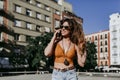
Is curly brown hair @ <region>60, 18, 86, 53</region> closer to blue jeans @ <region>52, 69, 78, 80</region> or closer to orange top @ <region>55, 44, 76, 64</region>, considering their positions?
orange top @ <region>55, 44, 76, 64</region>

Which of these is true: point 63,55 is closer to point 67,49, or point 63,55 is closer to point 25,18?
point 67,49

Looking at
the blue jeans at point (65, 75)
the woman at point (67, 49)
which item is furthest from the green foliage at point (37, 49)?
the blue jeans at point (65, 75)

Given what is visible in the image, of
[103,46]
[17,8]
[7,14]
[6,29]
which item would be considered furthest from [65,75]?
[103,46]

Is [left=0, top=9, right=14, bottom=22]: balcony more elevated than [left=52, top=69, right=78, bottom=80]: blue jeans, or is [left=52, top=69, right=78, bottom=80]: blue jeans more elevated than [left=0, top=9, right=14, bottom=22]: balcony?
[left=0, top=9, right=14, bottom=22]: balcony

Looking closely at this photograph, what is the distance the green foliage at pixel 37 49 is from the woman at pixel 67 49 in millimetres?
51185

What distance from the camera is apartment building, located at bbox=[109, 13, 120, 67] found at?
307 ft

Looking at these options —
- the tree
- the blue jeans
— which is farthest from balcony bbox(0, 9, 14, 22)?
the blue jeans

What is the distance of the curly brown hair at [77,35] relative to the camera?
479 centimetres

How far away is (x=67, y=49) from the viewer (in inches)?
193

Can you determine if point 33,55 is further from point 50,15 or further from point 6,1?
point 50,15

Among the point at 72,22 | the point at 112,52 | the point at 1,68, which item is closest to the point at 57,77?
the point at 72,22

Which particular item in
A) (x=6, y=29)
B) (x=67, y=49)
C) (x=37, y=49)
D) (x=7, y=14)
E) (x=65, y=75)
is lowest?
(x=65, y=75)

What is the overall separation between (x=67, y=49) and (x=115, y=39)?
9075 cm

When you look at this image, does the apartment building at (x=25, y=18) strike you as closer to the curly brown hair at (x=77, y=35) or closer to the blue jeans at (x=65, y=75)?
the curly brown hair at (x=77, y=35)
